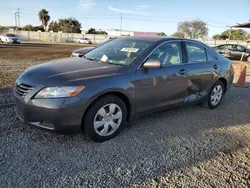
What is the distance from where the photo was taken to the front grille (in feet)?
10.5

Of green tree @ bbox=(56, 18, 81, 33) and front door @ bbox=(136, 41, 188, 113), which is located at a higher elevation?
green tree @ bbox=(56, 18, 81, 33)

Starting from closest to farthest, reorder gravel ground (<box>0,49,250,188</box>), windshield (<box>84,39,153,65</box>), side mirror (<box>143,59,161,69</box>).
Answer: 1. gravel ground (<box>0,49,250,188</box>)
2. side mirror (<box>143,59,161,69</box>)
3. windshield (<box>84,39,153,65</box>)

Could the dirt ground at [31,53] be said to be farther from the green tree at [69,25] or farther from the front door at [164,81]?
the green tree at [69,25]

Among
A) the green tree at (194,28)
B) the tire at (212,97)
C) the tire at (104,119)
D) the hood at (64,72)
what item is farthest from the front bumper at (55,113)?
the green tree at (194,28)

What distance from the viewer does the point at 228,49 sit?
2002cm

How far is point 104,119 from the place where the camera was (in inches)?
136

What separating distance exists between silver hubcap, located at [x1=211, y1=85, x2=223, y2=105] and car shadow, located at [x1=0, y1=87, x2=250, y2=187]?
2.26 ft

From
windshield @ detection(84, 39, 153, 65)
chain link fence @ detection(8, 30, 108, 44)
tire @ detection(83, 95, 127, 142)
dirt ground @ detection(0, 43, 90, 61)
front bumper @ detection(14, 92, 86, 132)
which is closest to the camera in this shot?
front bumper @ detection(14, 92, 86, 132)

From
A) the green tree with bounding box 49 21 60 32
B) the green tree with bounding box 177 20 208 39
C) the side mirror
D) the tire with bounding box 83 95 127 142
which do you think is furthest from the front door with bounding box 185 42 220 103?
the green tree with bounding box 49 21 60 32

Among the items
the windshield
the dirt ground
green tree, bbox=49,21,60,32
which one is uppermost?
green tree, bbox=49,21,60,32

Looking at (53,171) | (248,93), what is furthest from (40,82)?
(248,93)

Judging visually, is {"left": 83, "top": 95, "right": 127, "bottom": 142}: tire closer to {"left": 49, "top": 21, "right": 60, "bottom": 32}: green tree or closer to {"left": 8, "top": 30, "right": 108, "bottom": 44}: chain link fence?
{"left": 8, "top": 30, "right": 108, "bottom": 44}: chain link fence

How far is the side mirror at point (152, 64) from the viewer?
373 centimetres

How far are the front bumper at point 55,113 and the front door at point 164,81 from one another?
1036 mm
